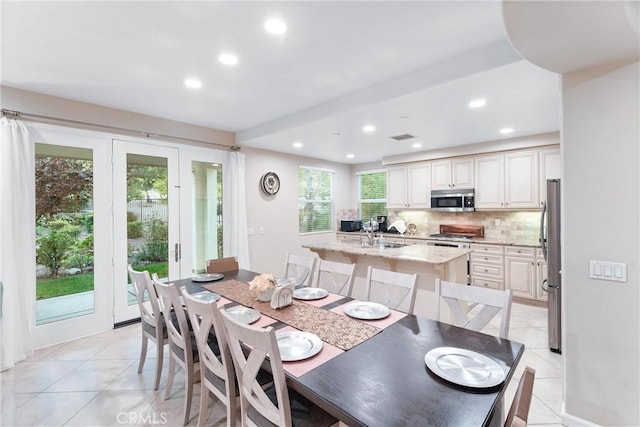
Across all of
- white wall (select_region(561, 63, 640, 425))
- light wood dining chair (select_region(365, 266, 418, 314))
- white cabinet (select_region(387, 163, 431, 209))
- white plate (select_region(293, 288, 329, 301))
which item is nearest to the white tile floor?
white wall (select_region(561, 63, 640, 425))

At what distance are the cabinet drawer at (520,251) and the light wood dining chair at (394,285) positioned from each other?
295 cm

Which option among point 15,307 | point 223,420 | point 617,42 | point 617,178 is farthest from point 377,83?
point 15,307

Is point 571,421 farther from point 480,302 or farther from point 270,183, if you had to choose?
point 270,183

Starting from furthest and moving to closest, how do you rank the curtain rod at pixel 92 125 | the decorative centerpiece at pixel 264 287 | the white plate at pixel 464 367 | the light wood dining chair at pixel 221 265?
the light wood dining chair at pixel 221 265 < the curtain rod at pixel 92 125 < the decorative centerpiece at pixel 264 287 < the white plate at pixel 464 367

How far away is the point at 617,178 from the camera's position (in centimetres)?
174

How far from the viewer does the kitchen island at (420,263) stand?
10.0 ft

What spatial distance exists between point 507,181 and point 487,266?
1.38 meters

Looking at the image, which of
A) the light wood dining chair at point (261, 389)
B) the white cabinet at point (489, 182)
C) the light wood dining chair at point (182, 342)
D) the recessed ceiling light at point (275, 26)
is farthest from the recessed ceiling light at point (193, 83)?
the white cabinet at point (489, 182)

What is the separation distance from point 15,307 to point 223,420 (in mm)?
2457

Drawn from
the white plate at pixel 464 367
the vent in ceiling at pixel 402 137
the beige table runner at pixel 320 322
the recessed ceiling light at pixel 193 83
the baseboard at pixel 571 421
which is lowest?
the baseboard at pixel 571 421

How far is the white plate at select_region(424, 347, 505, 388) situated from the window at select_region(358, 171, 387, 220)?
5.23 meters

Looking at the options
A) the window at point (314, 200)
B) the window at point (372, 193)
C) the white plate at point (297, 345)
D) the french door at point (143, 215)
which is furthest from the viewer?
the window at point (372, 193)

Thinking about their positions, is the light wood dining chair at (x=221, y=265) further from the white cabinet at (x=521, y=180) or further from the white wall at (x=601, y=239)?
the white cabinet at (x=521, y=180)

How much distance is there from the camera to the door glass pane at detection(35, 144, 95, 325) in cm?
311
